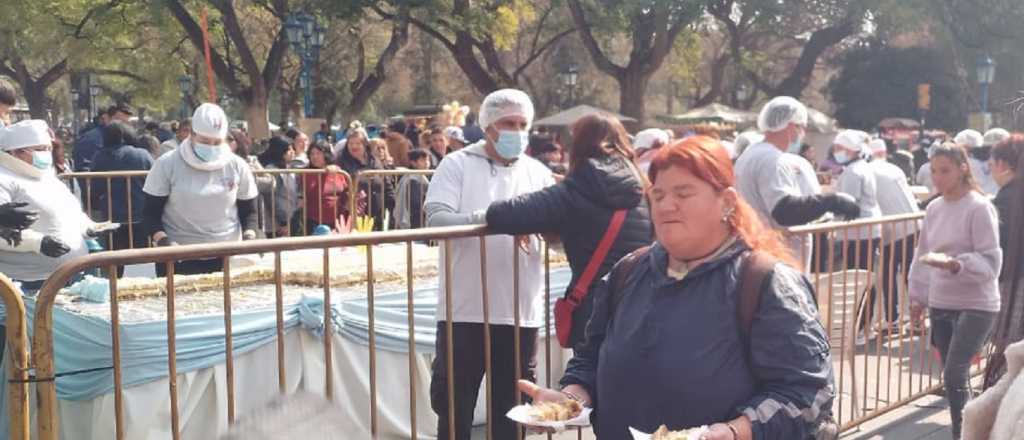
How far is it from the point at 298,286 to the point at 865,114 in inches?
1891

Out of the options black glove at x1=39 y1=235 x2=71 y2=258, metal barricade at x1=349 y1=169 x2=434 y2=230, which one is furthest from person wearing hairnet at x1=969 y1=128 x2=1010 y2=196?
black glove at x1=39 y1=235 x2=71 y2=258

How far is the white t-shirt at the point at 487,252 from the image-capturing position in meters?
4.66

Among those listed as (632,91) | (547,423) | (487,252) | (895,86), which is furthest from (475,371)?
(895,86)

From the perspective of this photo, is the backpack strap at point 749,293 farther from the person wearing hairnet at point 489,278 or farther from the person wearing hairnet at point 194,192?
the person wearing hairnet at point 194,192

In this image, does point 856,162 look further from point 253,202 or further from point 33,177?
point 33,177

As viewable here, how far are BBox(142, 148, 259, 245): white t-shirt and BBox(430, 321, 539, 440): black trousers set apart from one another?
A: 2478 millimetres

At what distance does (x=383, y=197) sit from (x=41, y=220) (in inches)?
199

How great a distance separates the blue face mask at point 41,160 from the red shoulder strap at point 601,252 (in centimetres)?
308

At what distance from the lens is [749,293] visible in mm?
2887

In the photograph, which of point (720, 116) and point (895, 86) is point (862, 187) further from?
point (895, 86)

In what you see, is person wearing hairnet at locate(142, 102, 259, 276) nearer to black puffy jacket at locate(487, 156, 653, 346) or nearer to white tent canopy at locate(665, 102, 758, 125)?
black puffy jacket at locate(487, 156, 653, 346)

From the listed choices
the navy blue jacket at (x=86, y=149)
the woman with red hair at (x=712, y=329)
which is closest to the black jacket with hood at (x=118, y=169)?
the navy blue jacket at (x=86, y=149)

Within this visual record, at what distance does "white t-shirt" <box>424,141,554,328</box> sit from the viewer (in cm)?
466

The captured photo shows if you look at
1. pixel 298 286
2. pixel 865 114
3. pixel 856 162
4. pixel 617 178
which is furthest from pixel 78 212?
pixel 865 114
